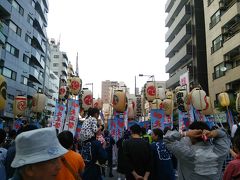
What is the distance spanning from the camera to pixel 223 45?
95.8 feet

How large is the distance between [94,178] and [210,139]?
7.61 ft

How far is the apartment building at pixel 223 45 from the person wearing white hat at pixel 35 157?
26.4 meters

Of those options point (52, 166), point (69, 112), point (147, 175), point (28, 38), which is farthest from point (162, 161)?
point (28, 38)

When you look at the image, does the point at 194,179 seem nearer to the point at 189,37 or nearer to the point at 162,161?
the point at 162,161

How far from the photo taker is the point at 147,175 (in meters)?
5.76

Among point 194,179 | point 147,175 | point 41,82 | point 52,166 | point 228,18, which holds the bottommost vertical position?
point 147,175

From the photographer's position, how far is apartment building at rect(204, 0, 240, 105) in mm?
27344

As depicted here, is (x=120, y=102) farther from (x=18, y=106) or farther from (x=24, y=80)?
(x=24, y=80)

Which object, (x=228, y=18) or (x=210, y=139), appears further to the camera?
(x=228, y=18)

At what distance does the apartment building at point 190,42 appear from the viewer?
117 ft

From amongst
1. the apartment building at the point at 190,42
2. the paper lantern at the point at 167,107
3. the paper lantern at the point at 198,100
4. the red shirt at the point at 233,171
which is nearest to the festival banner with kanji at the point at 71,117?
the paper lantern at the point at 198,100

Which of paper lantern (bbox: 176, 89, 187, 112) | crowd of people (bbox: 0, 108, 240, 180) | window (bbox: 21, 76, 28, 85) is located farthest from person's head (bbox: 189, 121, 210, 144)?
window (bbox: 21, 76, 28, 85)

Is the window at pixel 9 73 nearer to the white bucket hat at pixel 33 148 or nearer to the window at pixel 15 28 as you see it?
the window at pixel 15 28

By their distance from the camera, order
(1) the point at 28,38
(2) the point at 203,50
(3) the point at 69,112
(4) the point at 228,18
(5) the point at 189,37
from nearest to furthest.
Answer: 1. (3) the point at 69,112
2. (4) the point at 228,18
3. (2) the point at 203,50
4. (5) the point at 189,37
5. (1) the point at 28,38
